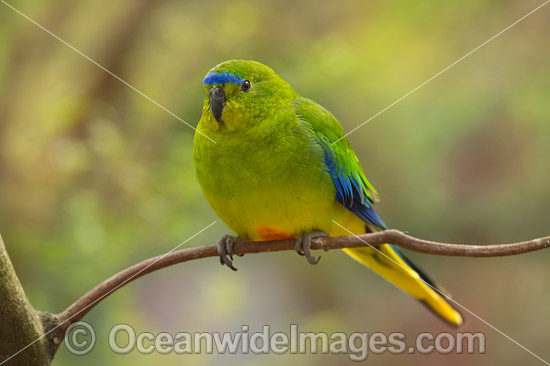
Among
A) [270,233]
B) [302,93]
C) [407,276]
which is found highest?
[302,93]

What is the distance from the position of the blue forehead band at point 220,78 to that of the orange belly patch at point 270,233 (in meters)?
0.36

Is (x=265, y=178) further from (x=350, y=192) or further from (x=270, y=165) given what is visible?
(x=350, y=192)

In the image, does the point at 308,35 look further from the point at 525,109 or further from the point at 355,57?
the point at 525,109

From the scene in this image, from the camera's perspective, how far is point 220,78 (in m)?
1.45

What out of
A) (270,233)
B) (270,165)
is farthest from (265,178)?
(270,233)

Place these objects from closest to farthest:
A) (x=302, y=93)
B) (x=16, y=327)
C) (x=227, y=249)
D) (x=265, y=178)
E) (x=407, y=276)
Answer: (x=16, y=327) → (x=265, y=178) → (x=227, y=249) → (x=407, y=276) → (x=302, y=93)

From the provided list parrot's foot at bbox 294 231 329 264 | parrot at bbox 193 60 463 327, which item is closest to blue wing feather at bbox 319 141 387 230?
parrot at bbox 193 60 463 327

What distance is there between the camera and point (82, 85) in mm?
2545

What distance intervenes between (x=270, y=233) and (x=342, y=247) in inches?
19.3

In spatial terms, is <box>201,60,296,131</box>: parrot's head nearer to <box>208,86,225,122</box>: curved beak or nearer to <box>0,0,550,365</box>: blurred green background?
<box>208,86,225,122</box>: curved beak

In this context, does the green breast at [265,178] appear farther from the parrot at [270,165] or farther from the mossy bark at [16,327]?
the mossy bark at [16,327]

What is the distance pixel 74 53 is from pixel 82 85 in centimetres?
13

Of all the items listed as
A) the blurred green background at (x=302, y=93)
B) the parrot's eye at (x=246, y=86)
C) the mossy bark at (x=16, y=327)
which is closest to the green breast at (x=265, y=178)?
the parrot's eye at (x=246, y=86)

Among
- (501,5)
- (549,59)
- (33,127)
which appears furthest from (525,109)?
(33,127)
